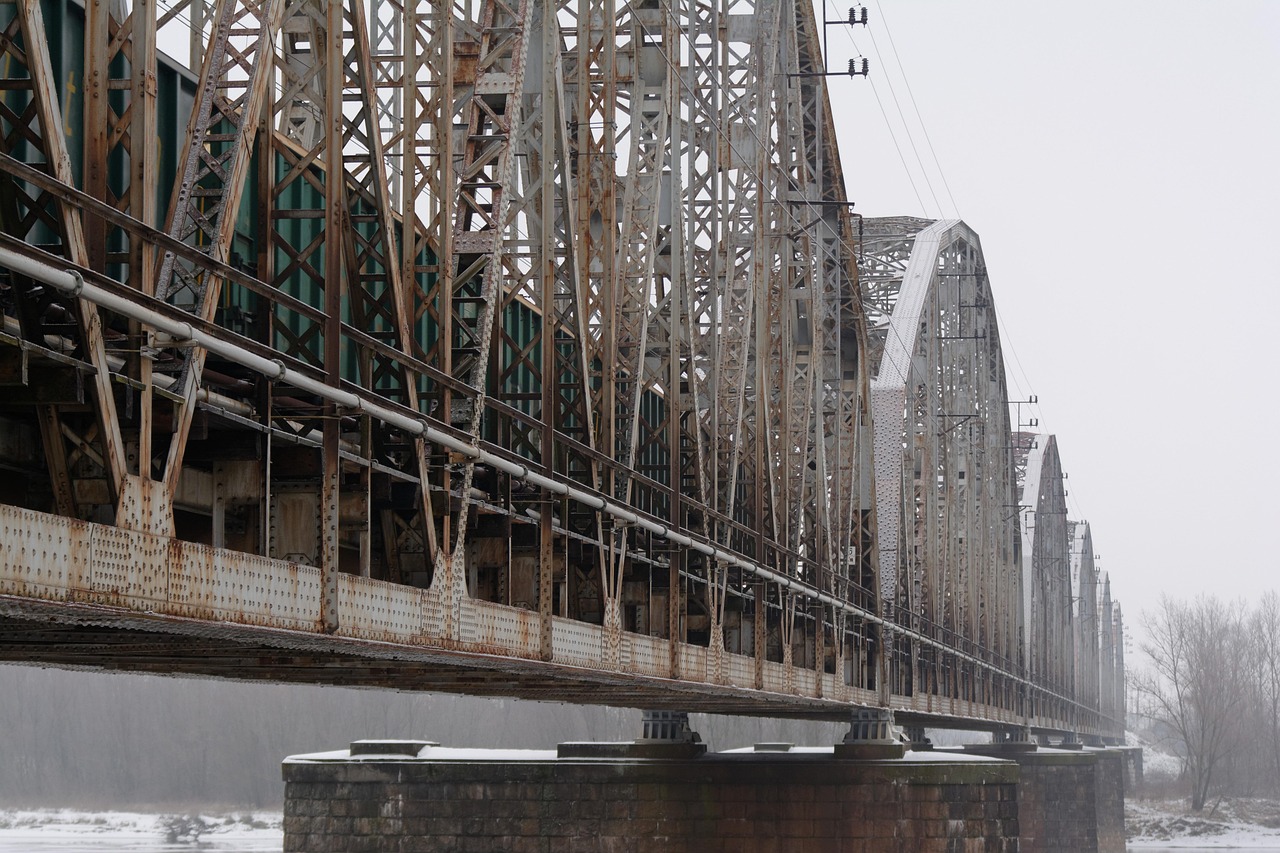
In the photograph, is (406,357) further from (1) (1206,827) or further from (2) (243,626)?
(1) (1206,827)

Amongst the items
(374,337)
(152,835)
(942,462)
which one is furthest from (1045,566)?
(374,337)

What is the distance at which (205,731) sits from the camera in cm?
13075

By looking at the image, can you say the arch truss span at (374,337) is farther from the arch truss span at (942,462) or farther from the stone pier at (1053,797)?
the stone pier at (1053,797)

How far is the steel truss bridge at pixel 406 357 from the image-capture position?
1146cm

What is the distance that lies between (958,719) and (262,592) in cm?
5170

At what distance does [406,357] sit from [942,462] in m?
64.9

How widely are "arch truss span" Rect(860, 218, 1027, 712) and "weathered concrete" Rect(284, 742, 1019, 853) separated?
9.74 metres

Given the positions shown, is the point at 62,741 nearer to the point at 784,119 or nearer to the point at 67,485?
the point at 784,119

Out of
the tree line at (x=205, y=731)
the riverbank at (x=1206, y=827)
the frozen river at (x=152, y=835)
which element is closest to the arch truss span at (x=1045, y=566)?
the riverbank at (x=1206, y=827)

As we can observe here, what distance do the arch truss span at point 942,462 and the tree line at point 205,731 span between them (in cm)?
3707

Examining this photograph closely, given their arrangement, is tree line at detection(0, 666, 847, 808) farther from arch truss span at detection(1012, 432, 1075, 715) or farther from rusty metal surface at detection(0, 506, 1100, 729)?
rusty metal surface at detection(0, 506, 1100, 729)

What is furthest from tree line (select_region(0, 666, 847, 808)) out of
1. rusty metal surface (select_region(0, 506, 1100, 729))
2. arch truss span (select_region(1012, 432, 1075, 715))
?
rusty metal surface (select_region(0, 506, 1100, 729))

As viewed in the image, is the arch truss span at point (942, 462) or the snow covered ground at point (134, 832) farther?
the snow covered ground at point (134, 832)

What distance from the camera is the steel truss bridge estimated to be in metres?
11.5
